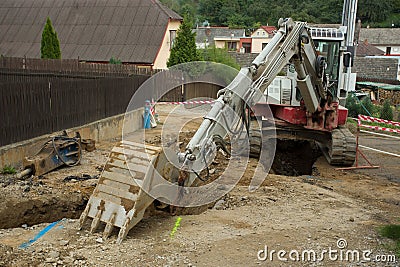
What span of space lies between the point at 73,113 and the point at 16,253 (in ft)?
24.6

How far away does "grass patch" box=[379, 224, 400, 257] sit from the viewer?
6.51 m

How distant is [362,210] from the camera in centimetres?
826

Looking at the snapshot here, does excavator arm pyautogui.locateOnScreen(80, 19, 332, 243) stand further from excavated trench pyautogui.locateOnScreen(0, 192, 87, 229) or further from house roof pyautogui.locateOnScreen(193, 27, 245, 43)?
house roof pyautogui.locateOnScreen(193, 27, 245, 43)

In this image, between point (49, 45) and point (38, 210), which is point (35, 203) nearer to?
point (38, 210)

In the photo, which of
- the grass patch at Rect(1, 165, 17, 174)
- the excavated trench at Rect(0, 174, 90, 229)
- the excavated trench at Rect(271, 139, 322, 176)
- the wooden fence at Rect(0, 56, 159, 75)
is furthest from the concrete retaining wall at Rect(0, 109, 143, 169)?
the wooden fence at Rect(0, 56, 159, 75)

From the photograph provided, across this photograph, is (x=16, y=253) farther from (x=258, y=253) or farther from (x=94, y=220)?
(x=258, y=253)

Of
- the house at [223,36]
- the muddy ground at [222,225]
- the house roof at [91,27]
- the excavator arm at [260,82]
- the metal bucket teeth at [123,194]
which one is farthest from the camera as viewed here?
the house at [223,36]

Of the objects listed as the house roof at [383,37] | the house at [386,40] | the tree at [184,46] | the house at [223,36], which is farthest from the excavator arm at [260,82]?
the house at [386,40]

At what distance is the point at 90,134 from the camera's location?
1341 centimetres

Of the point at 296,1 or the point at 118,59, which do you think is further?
the point at 296,1

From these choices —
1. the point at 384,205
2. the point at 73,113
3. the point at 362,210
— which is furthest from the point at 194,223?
the point at 73,113

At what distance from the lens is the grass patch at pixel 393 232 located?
651 centimetres

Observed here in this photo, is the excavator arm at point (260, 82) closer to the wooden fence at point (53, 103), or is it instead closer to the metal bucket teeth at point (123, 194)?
the metal bucket teeth at point (123, 194)

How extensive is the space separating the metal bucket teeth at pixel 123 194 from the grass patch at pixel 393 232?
3596 millimetres
